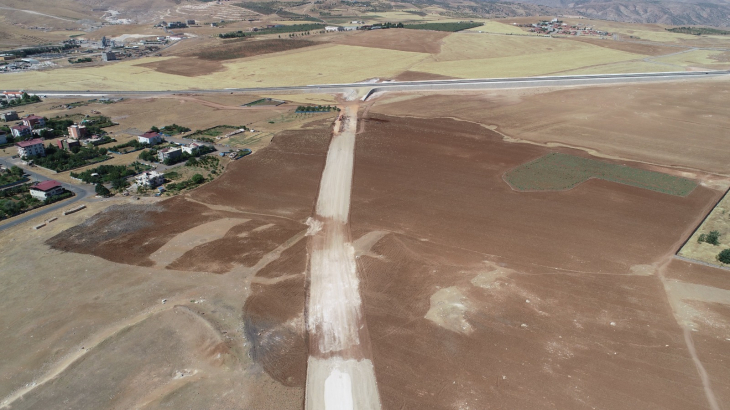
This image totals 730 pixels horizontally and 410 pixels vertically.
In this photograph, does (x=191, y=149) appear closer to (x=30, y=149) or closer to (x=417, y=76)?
(x=30, y=149)

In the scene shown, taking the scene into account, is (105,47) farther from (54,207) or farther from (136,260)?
(136,260)

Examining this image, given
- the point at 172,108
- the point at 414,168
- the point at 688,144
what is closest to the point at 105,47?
the point at 172,108

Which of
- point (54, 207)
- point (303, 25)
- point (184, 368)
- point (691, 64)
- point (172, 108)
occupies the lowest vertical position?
point (184, 368)

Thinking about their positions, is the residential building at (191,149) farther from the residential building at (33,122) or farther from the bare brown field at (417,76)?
the bare brown field at (417,76)

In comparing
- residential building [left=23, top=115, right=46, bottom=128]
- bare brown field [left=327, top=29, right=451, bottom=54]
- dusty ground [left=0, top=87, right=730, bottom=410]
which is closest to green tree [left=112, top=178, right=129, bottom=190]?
dusty ground [left=0, top=87, right=730, bottom=410]

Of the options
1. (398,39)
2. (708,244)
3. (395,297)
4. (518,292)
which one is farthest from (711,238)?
(398,39)

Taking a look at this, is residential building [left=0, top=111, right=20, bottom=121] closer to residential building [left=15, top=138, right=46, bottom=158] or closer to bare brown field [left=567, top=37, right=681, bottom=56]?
residential building [left=15, top=138, right=46, bottom=158]
